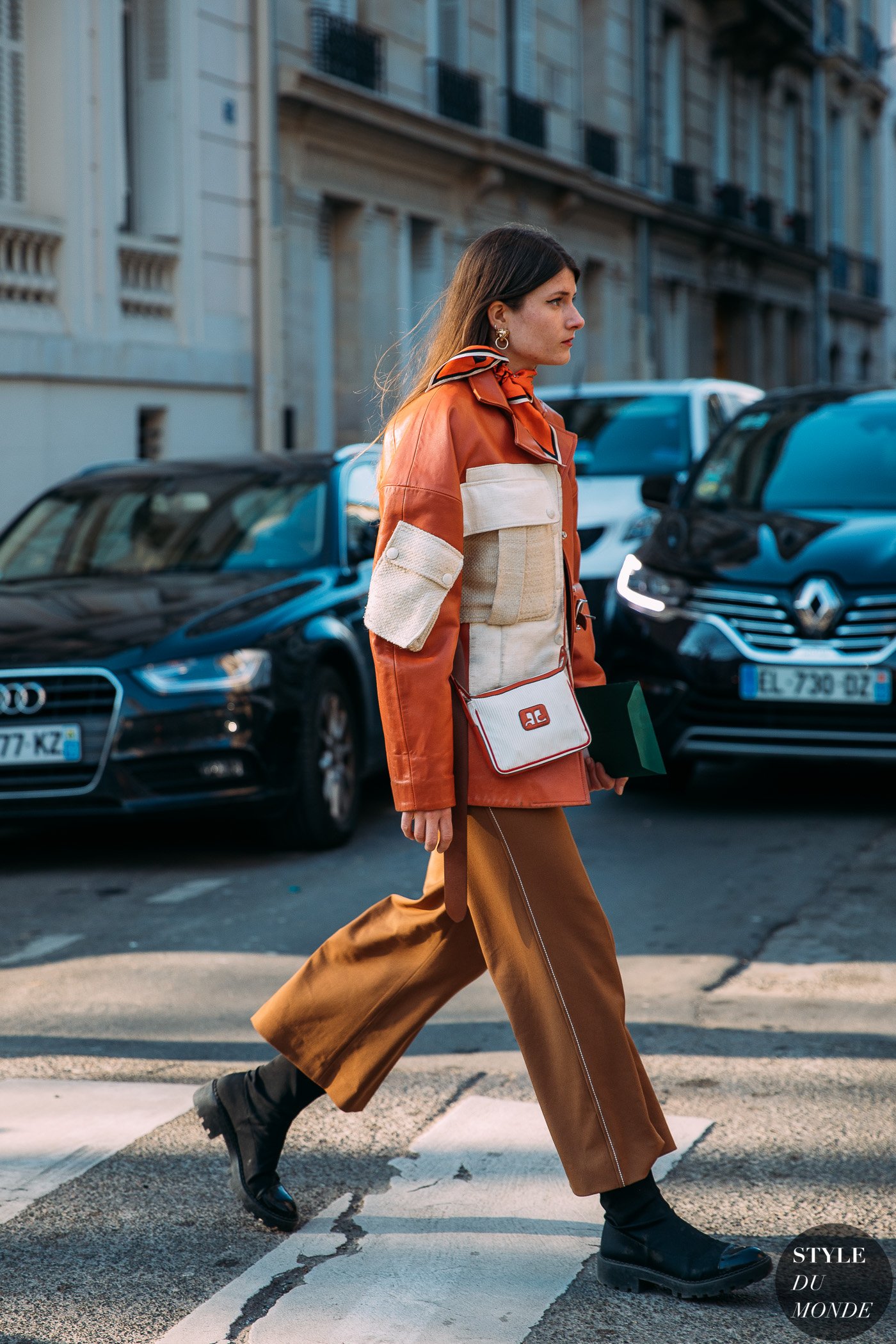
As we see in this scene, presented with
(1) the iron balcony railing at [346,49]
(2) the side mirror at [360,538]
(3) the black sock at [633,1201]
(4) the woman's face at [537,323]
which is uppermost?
(1) the iron balcony railing at [346,49]

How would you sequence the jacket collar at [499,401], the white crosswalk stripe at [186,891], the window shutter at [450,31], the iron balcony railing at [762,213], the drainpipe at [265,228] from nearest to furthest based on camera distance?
the jacket collar at [499,401]
the white crosswalk stripe at [186,891]
the drainpipe at [265,228]
the window shutter at [450,31]
the iron balcony railing at [762,213]

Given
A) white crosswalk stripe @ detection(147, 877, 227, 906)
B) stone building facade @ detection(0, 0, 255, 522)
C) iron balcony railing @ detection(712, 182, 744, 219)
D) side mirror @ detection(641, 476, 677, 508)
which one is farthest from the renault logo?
iron balcony railing @ detection(712, 182, 744, 219)

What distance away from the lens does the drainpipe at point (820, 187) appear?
34969mm

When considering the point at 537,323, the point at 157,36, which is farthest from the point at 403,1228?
the point at 157,36

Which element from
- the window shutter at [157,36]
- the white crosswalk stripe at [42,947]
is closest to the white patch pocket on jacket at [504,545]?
the white crosswalk stripe at [42,947]

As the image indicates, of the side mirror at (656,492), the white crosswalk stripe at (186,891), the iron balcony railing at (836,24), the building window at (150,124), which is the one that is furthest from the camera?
the iron balcony railing at (836,24)

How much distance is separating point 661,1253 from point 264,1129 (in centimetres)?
77

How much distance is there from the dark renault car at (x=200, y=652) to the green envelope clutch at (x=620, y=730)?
2.46m

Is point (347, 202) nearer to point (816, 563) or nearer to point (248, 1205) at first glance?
point (816, 563)

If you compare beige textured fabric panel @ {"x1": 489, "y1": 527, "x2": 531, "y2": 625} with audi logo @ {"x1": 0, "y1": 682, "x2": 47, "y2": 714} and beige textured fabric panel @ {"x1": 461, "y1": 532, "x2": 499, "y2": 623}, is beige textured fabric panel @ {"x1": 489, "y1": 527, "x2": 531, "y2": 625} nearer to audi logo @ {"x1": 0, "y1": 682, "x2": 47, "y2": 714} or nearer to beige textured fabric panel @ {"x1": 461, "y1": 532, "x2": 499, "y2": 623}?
beige textured fabric panel @ {"x1": 461, "y1": 532, "x2": 499, "y2": 623}

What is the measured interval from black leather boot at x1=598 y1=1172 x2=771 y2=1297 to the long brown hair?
1.40m

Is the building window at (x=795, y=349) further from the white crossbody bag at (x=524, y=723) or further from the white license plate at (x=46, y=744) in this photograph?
the white crossbody bag at (x=524, y=723)

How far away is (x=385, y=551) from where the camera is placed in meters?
2.99

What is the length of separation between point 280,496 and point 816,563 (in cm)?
223
